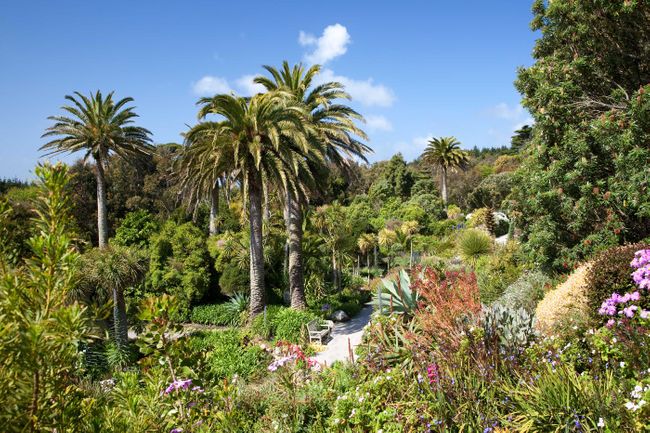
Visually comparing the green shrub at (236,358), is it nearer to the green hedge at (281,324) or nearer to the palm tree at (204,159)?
the green hedge at (281,324)

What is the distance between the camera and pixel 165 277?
18359 mm

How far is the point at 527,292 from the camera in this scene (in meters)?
9.58

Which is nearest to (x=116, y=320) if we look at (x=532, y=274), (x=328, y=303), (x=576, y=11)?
(x=328, y=303)

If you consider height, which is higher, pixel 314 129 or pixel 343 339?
pixel 314 129

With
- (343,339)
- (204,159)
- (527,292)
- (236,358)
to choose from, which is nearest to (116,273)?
(204,159)

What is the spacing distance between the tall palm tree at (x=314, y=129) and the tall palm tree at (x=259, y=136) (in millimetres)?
1220

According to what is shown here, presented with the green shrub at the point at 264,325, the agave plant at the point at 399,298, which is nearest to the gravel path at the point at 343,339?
the green shrub at the point at 264,325

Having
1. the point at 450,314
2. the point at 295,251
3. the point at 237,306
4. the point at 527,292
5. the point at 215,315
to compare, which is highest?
the point at 295,251

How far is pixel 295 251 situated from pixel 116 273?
6.05 m

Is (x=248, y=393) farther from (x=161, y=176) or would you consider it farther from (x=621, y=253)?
(x=161, y=176)

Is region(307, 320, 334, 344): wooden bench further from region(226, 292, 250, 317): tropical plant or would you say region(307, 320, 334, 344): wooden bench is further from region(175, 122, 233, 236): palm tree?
region(175, 122, 233, 236): palm tree

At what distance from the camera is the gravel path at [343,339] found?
11.5 m

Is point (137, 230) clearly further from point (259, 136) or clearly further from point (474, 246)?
point (474, 246)

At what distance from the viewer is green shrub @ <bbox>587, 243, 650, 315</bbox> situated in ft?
20.1
